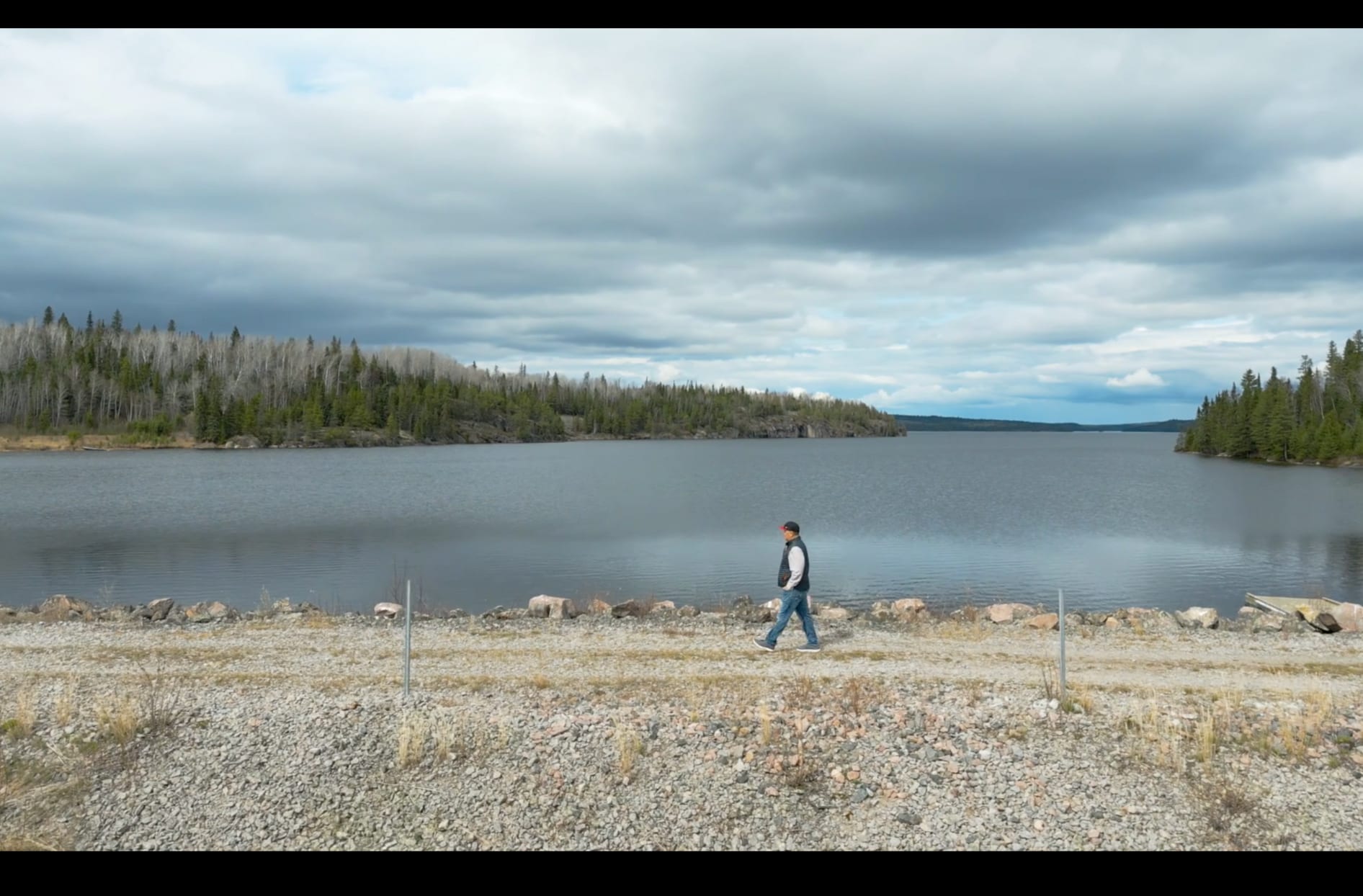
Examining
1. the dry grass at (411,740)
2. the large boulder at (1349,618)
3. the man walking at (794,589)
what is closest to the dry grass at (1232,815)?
the man walking at (794,589)

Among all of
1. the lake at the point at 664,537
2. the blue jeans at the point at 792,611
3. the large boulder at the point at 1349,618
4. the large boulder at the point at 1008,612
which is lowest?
the lake at the point at 664,537

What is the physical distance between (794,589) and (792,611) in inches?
20.9

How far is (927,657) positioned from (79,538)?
4444cm

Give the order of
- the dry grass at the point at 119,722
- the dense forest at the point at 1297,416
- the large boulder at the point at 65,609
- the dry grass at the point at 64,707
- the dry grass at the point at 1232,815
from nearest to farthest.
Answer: the dry grass at the point at 1232,815, the dry grass at the point at 119,722, the dry grass at the point at 64,707, the large boulder at the point at 65,609, the dense forest at the point at 1297,416

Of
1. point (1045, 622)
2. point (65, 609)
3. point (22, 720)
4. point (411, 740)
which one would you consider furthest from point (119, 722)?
point (1045, 622)

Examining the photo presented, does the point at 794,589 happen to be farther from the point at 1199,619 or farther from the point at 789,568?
the point at 1199,619

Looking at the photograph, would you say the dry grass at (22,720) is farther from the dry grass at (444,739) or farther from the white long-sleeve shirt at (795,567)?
the white long-sleeve shirt at (795,567)

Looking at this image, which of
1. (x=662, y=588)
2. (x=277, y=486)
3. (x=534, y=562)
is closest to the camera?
(x=662, y=588)

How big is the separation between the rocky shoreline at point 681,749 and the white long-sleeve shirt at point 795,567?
→ 1.58 meters

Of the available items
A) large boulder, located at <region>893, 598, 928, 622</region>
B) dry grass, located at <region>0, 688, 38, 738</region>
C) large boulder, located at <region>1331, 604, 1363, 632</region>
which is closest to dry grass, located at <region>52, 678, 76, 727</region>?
dry grass, located at <region>0, 688, 38, 738</region>

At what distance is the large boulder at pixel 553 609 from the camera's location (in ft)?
76.2
